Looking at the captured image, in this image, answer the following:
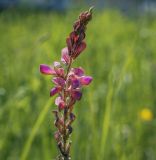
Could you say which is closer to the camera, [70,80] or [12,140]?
[70,80]

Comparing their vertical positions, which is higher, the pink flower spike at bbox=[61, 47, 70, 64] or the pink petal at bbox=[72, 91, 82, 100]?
the pink flower spike at bbox=[61, 47, 70, 64]

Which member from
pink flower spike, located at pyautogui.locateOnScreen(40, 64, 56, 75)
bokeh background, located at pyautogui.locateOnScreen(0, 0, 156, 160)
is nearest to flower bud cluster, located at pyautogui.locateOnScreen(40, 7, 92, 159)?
pink flower spike, located at pyautogui.locateOnScreen(40, 64, 56, 75)

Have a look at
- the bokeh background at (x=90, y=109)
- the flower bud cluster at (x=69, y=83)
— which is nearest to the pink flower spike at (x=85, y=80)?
the flower bud cluster at (x=69, y=83)

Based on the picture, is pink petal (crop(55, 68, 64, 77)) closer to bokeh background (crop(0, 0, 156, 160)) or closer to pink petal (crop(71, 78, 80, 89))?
→ pink petal (crop(71, 78, 80, 89))

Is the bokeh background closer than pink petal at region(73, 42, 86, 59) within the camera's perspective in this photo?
No

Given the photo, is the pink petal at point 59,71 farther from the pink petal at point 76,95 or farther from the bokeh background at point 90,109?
the bokeh background at point 90,109

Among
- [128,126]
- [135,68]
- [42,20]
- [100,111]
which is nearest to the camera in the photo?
[128,126]

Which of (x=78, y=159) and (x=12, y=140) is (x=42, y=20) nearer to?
(x=12, y=140)

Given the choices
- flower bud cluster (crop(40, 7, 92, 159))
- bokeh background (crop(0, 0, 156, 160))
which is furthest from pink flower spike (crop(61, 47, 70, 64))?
bokeh background (crop(0, 0, 156, 160))

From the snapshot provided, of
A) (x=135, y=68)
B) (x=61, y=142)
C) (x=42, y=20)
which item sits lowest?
(x=61, y=142)

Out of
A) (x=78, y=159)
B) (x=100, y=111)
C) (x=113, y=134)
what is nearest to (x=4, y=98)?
(x=100, y=111)
